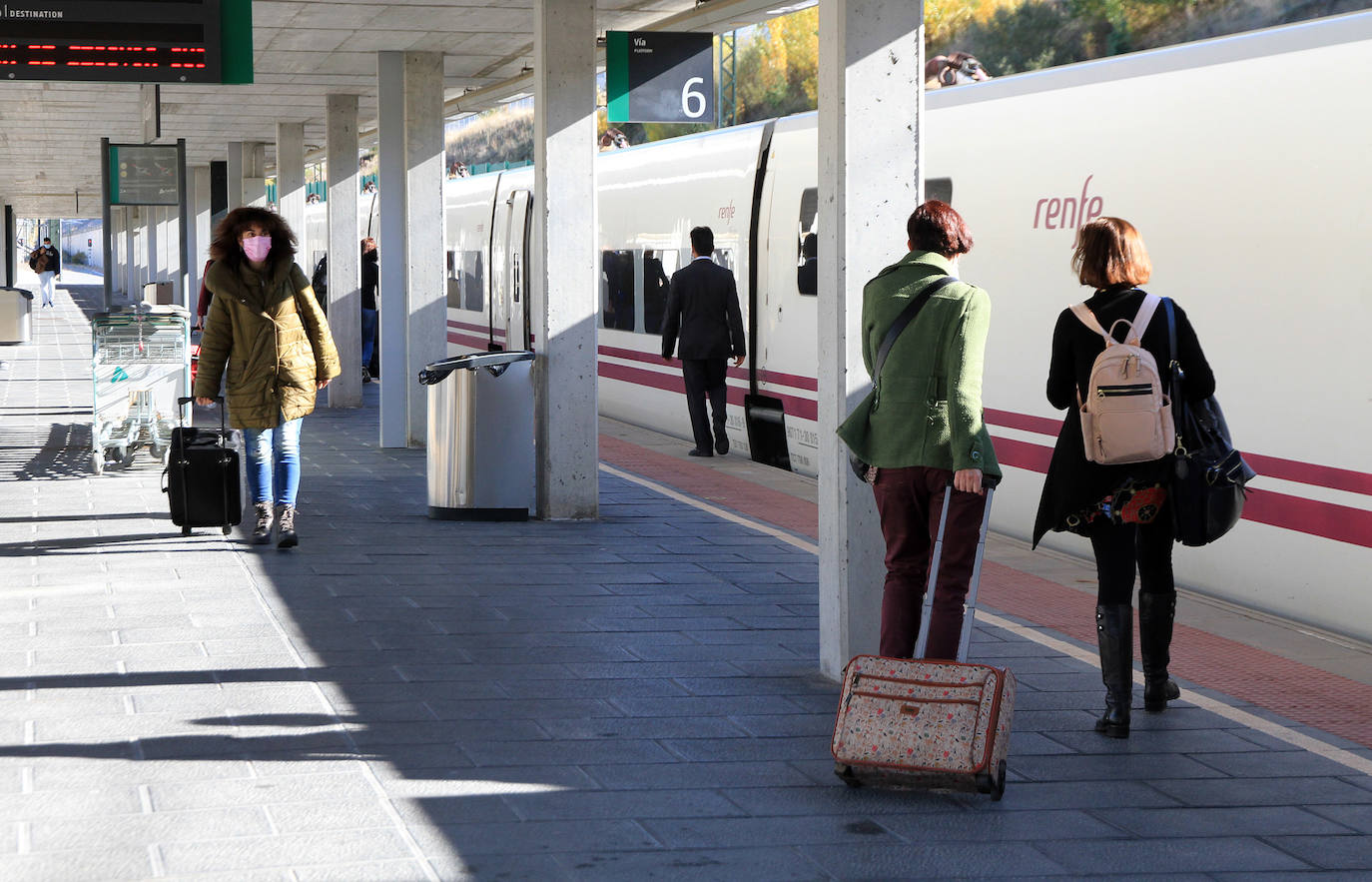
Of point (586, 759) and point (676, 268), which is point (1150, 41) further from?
point (586, 759)

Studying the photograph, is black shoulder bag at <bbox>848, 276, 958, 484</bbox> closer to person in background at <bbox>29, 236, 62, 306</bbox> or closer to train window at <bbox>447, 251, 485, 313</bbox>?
train window at <bbox>447, 251, 485, 313</bbox>

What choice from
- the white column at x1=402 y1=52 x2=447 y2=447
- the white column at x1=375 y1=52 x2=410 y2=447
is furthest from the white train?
the white column at x1=375 y1=52 x2=410 y2=447

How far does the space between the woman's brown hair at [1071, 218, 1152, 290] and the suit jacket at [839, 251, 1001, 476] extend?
16.8 inches

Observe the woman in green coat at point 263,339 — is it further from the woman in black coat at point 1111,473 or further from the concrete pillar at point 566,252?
the woman in black coat at point 1111,473

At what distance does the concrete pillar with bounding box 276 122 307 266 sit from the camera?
19656 millimetres

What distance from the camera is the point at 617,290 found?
55.2 feet

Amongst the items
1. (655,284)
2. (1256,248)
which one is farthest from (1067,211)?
(655,284)

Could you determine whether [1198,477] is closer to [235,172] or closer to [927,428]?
[927,428]

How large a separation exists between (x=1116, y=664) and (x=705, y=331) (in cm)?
780

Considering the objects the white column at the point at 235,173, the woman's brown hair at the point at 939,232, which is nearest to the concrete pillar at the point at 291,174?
the white column at the point at 235,173

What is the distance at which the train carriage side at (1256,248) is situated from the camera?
6875 mm

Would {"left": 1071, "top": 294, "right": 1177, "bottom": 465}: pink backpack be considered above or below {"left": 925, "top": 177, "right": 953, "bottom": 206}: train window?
below

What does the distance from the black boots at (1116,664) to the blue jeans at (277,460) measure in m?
4.50

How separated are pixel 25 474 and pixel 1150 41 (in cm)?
4052
